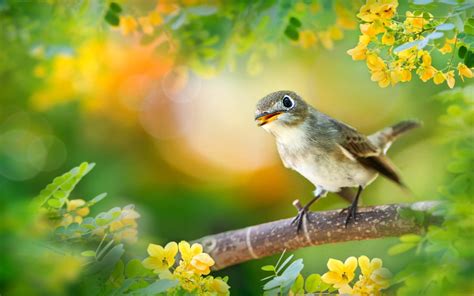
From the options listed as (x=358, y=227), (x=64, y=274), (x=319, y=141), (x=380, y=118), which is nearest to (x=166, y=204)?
(x=380, y=118)

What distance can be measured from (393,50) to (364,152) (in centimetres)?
79

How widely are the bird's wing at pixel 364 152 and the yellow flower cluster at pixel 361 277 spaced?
818mm

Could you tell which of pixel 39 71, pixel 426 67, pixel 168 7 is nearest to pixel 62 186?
pixel 426 67

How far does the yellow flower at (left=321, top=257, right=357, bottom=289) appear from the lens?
1.46 meters

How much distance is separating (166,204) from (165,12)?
5.24 ft

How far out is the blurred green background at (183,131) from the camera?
341 cm

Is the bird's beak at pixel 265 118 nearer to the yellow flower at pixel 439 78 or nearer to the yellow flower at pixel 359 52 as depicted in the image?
the yellow flower at pixel 359 52

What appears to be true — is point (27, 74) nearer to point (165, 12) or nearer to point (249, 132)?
point (165, 12)

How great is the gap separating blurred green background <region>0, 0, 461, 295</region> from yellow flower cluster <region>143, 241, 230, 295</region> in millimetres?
1531

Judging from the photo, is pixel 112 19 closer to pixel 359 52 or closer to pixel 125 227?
pixel 125 227

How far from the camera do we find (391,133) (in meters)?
2.56

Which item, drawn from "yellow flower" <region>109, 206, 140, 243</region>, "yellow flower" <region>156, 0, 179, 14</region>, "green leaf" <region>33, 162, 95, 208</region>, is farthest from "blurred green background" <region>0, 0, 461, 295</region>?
"green leaf" <region>33, 162, 95, 208</region>

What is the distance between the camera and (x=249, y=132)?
14.8ft

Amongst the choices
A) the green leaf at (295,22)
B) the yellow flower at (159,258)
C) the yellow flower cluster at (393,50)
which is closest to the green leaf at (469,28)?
the yellow flower cluster at (393,50)
